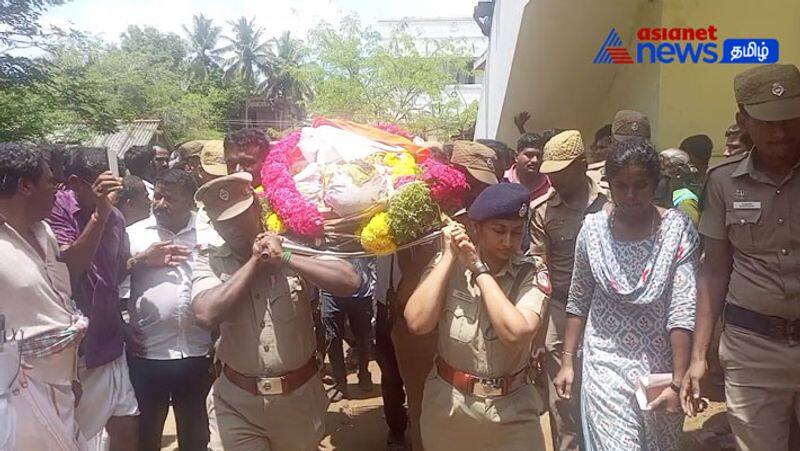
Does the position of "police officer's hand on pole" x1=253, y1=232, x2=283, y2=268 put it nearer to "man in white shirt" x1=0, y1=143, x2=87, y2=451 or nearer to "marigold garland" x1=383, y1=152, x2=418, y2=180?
"marigold garland" x1=383, y1=152, x2=418, y2=180

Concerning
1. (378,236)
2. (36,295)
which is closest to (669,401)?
(378,236)

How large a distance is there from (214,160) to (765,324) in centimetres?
313

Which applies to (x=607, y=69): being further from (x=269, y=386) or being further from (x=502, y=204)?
(x=269, y=386)

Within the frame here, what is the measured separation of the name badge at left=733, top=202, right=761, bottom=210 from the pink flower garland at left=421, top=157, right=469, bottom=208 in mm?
1244

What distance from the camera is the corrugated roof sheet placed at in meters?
27.2

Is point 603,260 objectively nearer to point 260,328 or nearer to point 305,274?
point 305,274

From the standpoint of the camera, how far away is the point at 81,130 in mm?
22250

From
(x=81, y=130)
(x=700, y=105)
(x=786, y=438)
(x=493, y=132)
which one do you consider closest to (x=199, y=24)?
(x=81, y=130)

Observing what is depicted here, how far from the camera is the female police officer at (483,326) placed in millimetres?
2596

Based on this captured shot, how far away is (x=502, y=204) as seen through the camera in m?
2.56

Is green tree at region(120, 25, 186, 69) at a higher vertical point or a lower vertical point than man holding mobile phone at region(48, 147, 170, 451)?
higher

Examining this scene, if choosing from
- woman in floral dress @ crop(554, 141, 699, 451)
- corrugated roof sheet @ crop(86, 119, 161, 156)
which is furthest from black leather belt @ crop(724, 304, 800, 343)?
corrugated roof sheet @ crop(86, 119, 161, 156)

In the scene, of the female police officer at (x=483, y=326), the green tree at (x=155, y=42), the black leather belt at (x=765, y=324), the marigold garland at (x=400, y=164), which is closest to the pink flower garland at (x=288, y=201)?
the marigold garland at (x=400, y=164)

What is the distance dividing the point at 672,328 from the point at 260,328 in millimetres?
1824
